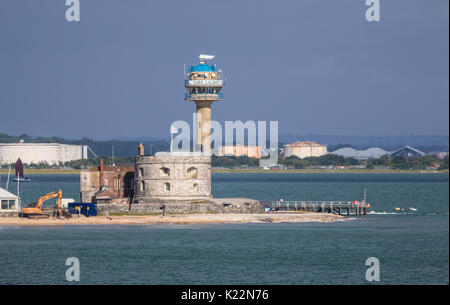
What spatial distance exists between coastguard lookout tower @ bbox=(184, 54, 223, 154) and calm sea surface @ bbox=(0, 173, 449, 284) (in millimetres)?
25564

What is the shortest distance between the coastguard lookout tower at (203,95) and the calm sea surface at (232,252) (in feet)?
83.9

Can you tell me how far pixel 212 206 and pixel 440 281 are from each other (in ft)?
130

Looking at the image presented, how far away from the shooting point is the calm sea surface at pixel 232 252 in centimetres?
6078

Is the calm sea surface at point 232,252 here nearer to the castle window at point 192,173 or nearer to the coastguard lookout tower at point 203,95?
the castle window at point 192,173

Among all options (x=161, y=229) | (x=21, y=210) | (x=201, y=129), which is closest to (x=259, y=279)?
(x=161, y=229)

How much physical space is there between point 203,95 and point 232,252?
147 feet

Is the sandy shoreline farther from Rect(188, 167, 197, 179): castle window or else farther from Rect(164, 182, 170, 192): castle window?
Rect(188, 167, 197, 179): castle window

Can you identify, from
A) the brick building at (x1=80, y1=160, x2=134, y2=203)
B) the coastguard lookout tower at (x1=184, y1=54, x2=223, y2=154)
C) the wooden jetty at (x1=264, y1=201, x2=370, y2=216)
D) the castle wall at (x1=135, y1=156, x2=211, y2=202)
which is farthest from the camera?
the coastguard lookout tower at (x1=184, y1=54, x2=223, y2=154)

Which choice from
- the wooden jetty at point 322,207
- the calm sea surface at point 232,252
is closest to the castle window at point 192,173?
the calm sea surface at point 232,252

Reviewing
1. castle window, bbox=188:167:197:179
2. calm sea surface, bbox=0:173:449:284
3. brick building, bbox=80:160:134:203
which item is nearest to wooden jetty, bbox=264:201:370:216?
calm sea surface, bbox=0:173:449:284

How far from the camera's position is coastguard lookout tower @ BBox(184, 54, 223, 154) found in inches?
4476

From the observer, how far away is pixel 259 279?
60.1m

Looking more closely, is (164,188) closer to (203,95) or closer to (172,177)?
(172,177)

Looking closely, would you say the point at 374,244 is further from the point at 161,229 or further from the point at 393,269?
the point at 161,229
